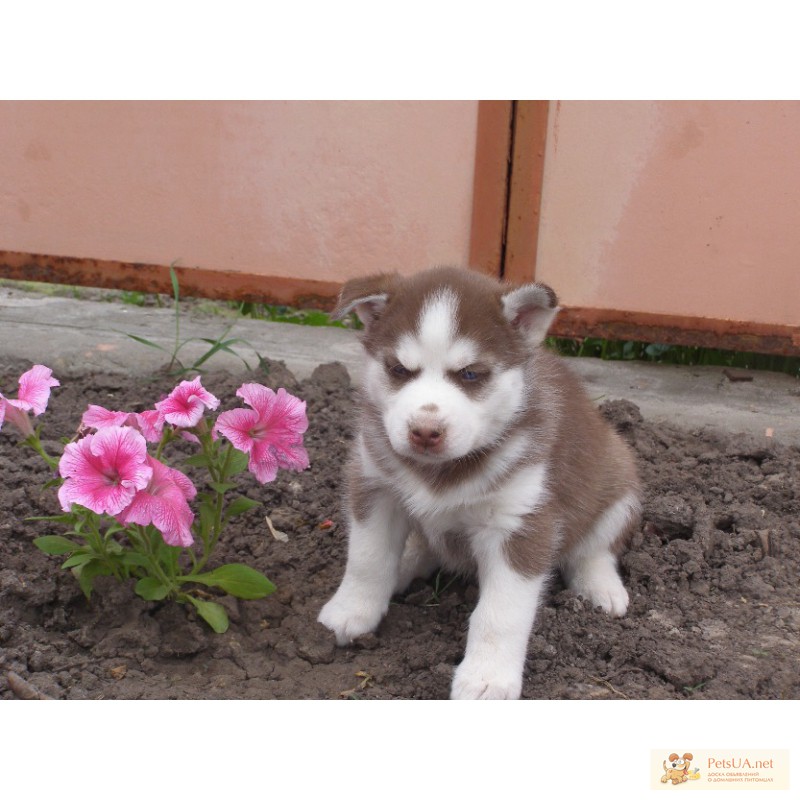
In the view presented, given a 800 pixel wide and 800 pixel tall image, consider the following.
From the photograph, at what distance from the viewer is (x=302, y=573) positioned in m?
3.85

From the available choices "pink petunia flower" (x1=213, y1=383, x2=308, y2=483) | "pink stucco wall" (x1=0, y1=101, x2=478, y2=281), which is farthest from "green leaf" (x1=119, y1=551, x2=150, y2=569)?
"pink stucco wall" (x1=0, y1=101, x2=478, y2=281)

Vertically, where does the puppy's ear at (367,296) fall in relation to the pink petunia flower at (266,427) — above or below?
above

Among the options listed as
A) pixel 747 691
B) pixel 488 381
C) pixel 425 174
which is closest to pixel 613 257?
pixel 425 174

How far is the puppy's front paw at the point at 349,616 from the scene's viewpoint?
3428mm

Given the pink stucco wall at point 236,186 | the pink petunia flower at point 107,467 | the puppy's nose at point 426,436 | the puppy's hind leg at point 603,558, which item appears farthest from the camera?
the pink stucco wall at point 236,186

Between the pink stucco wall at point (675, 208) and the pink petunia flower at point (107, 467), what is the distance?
3197mm

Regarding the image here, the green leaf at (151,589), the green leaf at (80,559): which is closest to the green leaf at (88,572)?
the green leaf at (80,559)

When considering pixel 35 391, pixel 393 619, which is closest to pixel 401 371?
pixel 393 619

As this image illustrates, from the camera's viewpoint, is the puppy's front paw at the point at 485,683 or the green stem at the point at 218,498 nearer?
the puppy's front paw at the point at 485,683

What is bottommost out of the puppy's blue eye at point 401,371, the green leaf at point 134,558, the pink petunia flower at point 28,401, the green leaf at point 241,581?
the green leaf at point 241,581

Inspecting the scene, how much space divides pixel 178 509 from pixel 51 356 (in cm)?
273

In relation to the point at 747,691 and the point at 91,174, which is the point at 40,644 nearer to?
the point at 747,691
